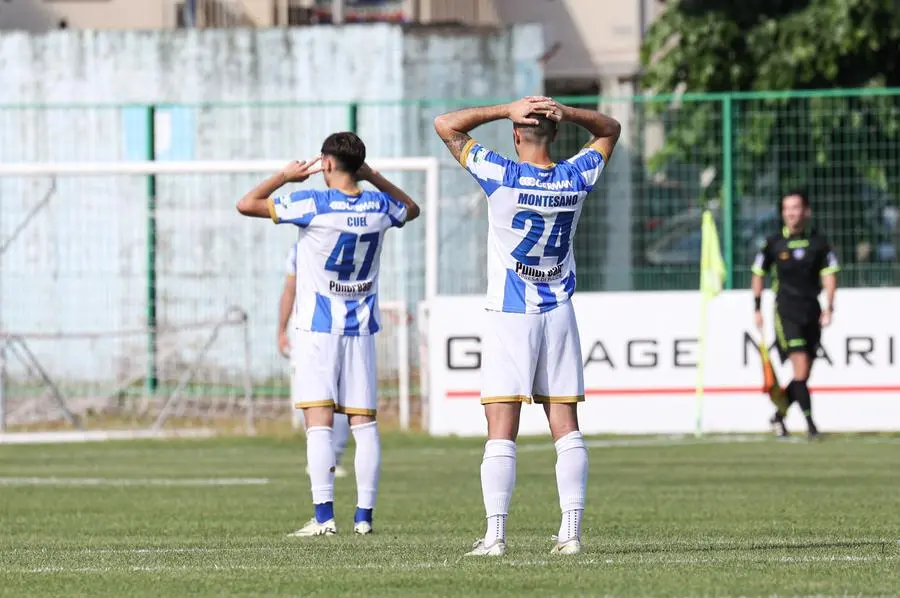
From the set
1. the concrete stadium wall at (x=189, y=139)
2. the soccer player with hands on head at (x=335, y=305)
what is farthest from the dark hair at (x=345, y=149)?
the concrete stadium wall at (x=189, y=139)

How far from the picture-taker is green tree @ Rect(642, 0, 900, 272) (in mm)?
20266

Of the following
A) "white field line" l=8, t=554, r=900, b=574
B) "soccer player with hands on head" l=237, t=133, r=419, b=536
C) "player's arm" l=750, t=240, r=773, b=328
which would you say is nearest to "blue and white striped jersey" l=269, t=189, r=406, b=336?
"soccer player with hands on head" l=237, t=133, r=419, b=536

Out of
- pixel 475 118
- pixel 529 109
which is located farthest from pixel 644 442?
pixel 529 109

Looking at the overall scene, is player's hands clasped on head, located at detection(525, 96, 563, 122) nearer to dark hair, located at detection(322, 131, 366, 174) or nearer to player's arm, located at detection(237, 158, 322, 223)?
dark hair, located at detection(322, 131, 366, 174)

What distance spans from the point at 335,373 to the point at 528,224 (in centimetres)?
220

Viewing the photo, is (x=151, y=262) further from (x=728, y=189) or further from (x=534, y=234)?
(x=534, y=234)

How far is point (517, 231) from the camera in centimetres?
885

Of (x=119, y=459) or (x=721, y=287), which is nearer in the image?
(x=119, y=459)

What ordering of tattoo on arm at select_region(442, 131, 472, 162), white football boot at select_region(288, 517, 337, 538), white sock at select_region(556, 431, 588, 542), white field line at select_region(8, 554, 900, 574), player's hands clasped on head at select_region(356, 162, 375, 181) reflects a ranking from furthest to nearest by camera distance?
player's hands clasped on head at select_region(356, 162, 375, 181) < white football boot at select_region(288, 517, 337, 538) < tattoo on arm at select_region(442, 131, 472, 162) < white sock at select_region(556, 431, 588, 542) < white field line at select_region(8, 554, 900, 574)

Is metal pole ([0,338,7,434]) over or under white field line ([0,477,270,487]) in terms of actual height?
over

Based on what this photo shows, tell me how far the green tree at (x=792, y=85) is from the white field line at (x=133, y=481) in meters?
7.30

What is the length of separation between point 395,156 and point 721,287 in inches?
153

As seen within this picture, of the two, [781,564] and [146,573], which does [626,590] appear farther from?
[146,573]

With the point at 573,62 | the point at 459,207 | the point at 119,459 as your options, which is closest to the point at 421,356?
the point at 459,207
